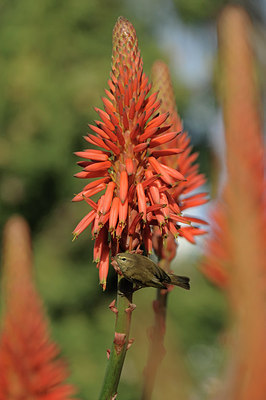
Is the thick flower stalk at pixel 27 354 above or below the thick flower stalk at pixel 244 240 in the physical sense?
below

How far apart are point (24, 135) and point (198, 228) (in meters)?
5.88

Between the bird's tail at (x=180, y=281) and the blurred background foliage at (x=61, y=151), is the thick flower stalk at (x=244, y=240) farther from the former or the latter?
the blurred background foliage at (x=61, y=151)

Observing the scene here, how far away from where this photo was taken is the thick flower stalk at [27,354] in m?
0.77

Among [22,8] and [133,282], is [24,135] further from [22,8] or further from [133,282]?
[133,282]

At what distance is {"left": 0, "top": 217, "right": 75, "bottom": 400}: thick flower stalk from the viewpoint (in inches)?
30.2

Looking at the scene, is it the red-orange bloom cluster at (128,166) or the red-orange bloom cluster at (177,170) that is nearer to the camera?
the red-orange bloom cluster at (128,166)

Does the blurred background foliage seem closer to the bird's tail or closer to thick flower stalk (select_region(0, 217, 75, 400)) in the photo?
thick flower stalk (select_region(0, 217, 75, 400))

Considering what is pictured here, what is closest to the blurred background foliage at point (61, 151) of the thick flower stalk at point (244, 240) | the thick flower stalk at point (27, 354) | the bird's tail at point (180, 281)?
the thick flower stalk at point (27, 354)

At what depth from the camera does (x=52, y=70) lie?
692 cm

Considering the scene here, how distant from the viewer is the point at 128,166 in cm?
65

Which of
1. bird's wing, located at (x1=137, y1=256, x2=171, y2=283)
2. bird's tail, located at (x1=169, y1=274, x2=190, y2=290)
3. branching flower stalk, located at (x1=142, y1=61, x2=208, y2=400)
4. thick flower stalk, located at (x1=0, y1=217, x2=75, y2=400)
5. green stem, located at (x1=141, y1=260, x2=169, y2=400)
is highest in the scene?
branching flower stalk, located at (x1=142, y1=61, x2=208, y2=400)

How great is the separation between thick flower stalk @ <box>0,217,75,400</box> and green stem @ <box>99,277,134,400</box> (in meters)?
0.20

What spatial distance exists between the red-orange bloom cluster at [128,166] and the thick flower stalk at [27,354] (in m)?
0.23

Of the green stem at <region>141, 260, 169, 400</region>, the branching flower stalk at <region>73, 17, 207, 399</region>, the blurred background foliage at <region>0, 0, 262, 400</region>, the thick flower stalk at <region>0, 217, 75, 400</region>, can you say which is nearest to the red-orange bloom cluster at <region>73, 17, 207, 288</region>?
the branching flower stalk at <region>73, 17, 207, 399</region>
